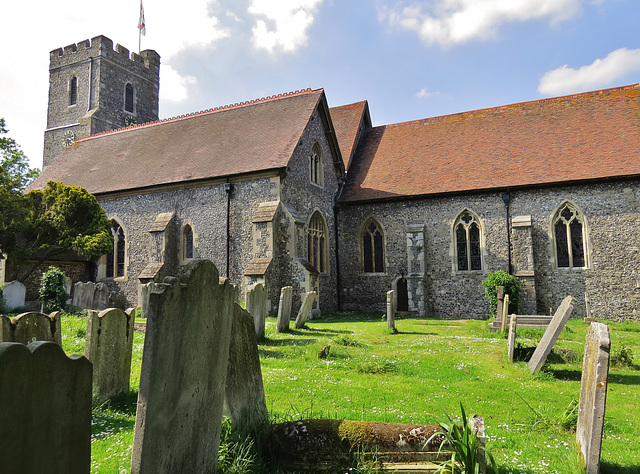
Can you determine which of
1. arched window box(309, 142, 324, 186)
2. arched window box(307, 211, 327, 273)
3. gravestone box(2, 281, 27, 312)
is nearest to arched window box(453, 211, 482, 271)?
arched window box(307, 211, 327, 273)

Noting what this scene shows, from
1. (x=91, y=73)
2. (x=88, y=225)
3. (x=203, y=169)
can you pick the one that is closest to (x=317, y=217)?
(x=203, y=169)

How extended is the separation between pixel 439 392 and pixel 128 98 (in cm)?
3251

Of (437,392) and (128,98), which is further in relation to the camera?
(128,98)

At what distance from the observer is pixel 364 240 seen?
18.9m

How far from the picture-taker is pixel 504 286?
15.0 meters

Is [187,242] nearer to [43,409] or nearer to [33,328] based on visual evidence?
[33,328]

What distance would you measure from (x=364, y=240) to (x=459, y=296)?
4.66m

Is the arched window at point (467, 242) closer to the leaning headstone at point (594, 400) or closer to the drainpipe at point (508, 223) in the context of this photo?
the drainpipe at point (508, 223)

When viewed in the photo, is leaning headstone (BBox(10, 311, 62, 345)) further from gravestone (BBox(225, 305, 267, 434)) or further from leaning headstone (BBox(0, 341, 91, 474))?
leaning headstone (BBox(0, 341, 91, 474))

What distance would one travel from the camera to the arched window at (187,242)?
17156mm

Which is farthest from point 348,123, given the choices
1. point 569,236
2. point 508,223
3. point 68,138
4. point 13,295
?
point 68,138

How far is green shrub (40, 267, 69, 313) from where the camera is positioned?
13.2 meters

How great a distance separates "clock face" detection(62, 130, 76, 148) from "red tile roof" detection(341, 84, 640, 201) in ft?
68.4

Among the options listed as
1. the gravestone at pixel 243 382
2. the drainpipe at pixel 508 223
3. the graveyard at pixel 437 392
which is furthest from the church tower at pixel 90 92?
the gravestone at pixel 243 382
